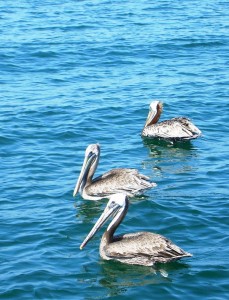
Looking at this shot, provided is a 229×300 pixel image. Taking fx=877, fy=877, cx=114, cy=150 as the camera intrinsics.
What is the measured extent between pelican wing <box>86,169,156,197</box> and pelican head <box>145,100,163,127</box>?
3.83 m

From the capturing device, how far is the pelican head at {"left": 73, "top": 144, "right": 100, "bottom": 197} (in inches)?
567

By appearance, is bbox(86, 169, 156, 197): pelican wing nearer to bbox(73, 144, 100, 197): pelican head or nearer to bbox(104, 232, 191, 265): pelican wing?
bbox(73, 144, 100, 197): pelican head

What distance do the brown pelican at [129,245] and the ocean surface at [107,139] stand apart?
144 mm

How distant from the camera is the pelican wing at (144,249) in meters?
11.3

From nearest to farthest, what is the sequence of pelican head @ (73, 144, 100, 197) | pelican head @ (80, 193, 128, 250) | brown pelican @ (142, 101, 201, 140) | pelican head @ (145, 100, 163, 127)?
pelican head @ (80, 193, 128, 250)
pelican head @ (73, 144, 100, 197)
brown pelican @ (142, 101, 201, 140)
pelican head @ (145, 100, 163, 127)

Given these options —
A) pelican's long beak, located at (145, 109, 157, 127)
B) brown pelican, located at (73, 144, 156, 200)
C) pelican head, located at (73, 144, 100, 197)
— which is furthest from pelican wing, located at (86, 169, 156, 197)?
pelican's long beak, located at (145, 109, 157, 127)

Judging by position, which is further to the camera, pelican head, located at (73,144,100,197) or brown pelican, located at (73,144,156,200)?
pelican head, located at (73,144,100,197)

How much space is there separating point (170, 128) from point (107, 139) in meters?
1.26

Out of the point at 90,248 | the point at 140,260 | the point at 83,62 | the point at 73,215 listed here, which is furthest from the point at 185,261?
the point at 83,62

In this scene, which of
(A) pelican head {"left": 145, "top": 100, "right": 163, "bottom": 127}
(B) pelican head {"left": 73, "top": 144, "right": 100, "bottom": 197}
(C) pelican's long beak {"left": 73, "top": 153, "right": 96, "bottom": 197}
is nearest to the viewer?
(C) pelican's long beak {"left": 73, "top": 153, "right": 96, "bottom": 197}

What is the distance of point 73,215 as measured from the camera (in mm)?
13453

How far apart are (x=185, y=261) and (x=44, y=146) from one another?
5.92 metres

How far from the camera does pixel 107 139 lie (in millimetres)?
17297

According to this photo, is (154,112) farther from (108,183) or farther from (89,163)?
(108,183)
